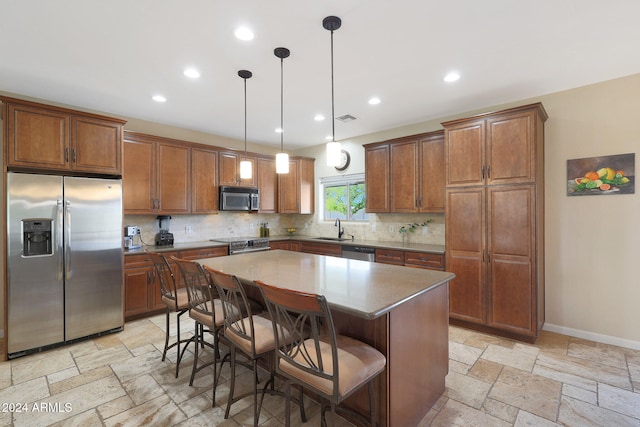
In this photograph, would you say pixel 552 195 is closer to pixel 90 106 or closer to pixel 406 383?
pixel 406 383

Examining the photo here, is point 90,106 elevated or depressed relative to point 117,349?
elevated

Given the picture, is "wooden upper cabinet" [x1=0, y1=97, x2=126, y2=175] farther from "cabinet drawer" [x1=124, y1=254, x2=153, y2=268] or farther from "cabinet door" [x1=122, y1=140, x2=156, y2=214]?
"cabinet drawer" [x1=124, y1=254, x2=153, y2=268]

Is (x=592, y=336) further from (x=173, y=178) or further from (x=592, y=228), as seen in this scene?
(x=173, y=178)

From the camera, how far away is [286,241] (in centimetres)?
540

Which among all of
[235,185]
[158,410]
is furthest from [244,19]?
[235,185]

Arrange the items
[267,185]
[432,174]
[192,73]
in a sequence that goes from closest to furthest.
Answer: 1. [192,73]
2. [432,174]
3. [267,185]

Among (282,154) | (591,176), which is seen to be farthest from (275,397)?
(591,176)

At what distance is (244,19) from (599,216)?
155 inches

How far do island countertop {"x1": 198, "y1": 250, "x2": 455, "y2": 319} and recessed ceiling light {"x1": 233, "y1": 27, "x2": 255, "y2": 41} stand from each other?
1.85 metres

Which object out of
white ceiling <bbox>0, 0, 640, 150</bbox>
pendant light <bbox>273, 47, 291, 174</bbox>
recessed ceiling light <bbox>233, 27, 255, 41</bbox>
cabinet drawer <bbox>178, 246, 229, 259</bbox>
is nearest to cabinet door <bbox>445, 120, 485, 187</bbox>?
white ceiling <bbox>0, 0, 640, 150</bbox>

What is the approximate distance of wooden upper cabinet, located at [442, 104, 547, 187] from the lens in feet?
10.1

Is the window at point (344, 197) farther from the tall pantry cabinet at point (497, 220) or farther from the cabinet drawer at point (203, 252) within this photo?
the cabinet drawer at point (203, 252)

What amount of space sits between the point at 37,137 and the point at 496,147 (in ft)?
15.9

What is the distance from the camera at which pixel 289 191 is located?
5.75 meters
